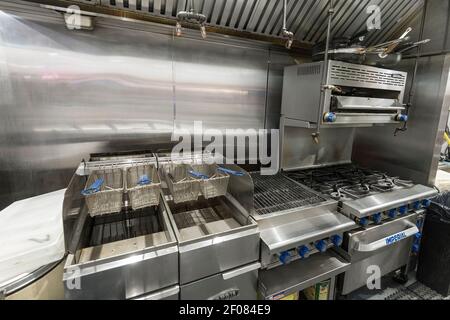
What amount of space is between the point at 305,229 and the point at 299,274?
287 millimetres

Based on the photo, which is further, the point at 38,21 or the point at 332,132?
the point at 332,132

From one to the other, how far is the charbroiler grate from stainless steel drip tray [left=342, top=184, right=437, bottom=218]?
17 cm

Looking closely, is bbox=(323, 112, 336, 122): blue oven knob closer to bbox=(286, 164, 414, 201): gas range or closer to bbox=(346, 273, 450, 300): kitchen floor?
bbox=(286, 164, 414, 201): gas range

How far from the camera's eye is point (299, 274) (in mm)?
1274

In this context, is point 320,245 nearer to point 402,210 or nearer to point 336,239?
point 336,239

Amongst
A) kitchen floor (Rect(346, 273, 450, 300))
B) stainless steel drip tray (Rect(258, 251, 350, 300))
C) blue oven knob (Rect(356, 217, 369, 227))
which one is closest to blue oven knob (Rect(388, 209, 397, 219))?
blue oven knob (Rect(356, 217, 369, 227))

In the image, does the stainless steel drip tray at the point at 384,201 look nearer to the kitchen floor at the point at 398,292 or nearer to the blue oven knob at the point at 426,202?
the blue oven knob at the point at 426,202

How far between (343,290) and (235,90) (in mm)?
1604

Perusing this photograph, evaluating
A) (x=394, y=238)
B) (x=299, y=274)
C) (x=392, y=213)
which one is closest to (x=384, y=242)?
(x=394, y=238)

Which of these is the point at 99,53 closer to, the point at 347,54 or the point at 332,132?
the point at 347,54

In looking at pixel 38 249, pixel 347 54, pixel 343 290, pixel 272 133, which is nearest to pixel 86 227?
pixel 38 249

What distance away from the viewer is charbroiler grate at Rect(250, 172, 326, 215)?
4.28 feet

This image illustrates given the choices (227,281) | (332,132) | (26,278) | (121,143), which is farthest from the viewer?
(332,132)
